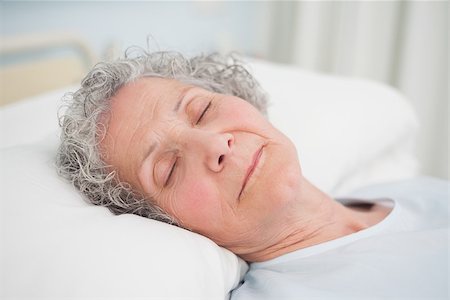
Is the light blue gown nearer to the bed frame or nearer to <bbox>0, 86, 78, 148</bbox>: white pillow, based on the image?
<bbox>0, 86, 78, 148</bbox>: white pillow

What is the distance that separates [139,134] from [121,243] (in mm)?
265

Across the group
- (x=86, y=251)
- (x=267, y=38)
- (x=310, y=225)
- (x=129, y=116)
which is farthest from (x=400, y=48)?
(x=86, y=251)

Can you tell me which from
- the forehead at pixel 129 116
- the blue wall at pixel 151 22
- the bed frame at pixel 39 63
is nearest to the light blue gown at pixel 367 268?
the forehead at pixel 129 116

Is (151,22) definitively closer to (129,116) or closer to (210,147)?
(129,116)

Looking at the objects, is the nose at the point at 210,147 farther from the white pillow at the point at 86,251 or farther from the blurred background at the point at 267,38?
the blurred background at the point at 267,38

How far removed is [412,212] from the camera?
1.27 meters

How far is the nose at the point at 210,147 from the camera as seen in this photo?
3.11ft

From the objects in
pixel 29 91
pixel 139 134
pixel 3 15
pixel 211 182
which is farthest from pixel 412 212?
pixel 3 15

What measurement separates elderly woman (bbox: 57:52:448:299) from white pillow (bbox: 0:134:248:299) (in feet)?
0.24

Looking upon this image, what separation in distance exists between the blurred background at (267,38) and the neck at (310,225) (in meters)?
0.81

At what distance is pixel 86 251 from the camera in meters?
0.78

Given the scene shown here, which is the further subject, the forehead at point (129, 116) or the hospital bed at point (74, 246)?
the forehead at point (129, 116)

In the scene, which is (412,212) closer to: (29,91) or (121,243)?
(121,243)

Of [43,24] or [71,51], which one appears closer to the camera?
[43,24]
